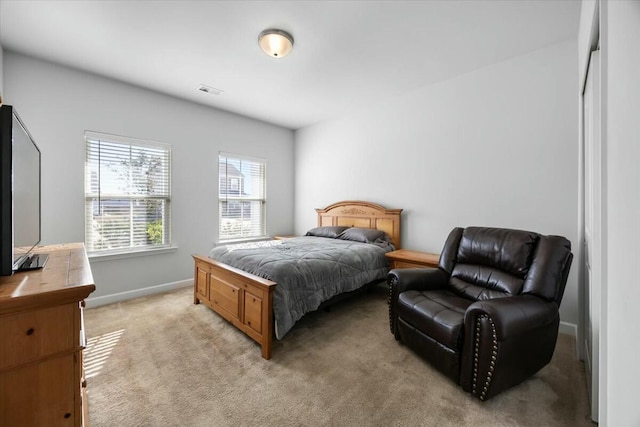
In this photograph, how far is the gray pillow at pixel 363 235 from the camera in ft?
12.3

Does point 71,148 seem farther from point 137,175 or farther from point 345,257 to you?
point 345,257

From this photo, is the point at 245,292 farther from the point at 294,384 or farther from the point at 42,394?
the point at 42,394

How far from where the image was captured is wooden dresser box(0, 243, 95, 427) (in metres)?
0.87

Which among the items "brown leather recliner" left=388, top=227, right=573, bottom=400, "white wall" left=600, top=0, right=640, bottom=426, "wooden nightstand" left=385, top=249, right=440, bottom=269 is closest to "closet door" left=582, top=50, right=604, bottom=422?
"brown leather recliner" left=388, top=227, right=573, bottom=400

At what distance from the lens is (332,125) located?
15.8 ft

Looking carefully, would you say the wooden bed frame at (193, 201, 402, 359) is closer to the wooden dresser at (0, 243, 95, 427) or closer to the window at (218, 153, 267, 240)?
the wooden dresser at (0, 243, 95, 427)

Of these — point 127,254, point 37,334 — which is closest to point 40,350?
point 37,334

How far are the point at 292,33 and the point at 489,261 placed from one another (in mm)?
2631

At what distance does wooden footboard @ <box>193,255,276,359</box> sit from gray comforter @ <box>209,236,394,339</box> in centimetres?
8

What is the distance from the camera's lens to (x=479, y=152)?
10.2 feet

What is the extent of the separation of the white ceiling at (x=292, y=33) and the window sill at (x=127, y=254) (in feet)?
7.00

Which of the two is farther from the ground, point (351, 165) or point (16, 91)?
point (16, 91)

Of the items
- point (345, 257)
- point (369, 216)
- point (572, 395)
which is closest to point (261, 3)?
point (345, 257)

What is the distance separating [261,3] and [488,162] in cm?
275
